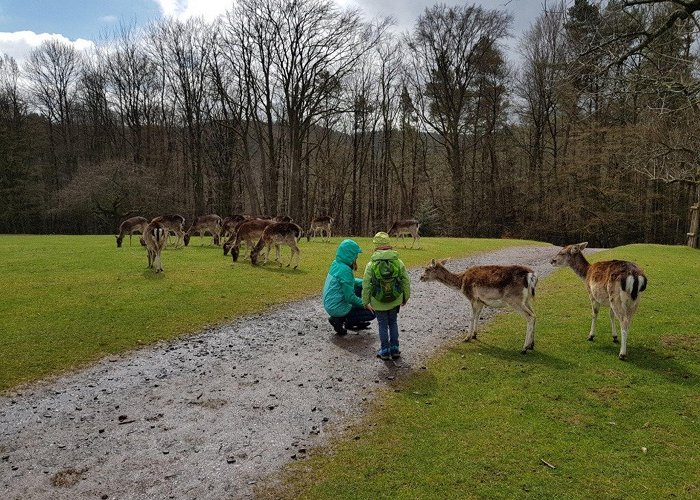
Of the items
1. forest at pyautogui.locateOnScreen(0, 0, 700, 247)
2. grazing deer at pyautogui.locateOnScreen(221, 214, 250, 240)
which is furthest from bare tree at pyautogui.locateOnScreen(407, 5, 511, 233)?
grazing deer at pyautogui.locateOnScreen(221, 214, 250, 240)

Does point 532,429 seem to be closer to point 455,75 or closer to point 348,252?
point 348,252

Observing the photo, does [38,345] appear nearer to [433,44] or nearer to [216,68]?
[216,68]

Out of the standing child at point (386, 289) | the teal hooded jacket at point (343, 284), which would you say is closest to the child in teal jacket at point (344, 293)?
A: the teal hooded jacket at point (343, 284)

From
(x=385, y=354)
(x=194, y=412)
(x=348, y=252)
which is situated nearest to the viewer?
(x=194, y=412)

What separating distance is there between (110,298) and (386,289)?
720cm

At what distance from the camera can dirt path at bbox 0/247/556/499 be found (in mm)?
4207

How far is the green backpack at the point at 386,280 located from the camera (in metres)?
6.92

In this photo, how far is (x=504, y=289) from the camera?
766 cm

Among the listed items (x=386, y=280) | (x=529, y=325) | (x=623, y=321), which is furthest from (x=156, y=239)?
(x=623, y=321)

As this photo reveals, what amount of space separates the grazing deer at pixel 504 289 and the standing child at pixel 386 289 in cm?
153

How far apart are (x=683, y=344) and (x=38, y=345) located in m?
10.7

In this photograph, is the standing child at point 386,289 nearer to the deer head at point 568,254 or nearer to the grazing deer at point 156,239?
the deer head at point 568,254

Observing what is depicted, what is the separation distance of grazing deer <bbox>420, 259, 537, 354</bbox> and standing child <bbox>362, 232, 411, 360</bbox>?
153 cm

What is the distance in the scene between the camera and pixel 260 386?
631cm
